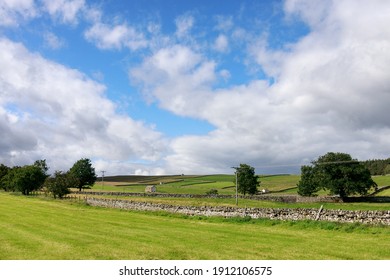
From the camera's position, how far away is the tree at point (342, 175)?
7831 centimetres

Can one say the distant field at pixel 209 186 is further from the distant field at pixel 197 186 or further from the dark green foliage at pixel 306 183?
the dark green foliage at pixel 306 183

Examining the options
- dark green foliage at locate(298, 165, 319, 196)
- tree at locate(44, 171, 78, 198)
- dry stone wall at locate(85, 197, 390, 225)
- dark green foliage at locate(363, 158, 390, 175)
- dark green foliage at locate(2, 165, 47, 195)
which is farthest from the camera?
dark green foliage at locate(363, 158, 390, 175)

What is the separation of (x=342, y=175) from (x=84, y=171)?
277ft

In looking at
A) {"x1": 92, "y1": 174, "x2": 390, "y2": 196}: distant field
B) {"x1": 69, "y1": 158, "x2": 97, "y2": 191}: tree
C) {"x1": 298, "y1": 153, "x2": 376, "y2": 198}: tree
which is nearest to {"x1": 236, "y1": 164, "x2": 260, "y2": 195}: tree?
{"x1": 92, "y1": 174, "x2": 390, "y2": 196}: distant field

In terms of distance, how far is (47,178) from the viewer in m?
96.0

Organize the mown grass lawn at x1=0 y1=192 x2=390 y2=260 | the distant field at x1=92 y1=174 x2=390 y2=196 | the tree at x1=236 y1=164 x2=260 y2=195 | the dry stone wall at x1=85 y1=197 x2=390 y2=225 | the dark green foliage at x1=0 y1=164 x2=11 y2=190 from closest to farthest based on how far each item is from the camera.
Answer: the mown grass lawn at x1=0 y1=192 x2=390 y2=260
the dry stone wall at x1=85 y1=197 x2=390 y2=225
the tree at x1=236 y1=164 x2=260 y2=195
the distant field at x1=92 y1=174 x2=390 y2=196
the dark green foliage at x1=0 y1=164 x2=11 y2=190

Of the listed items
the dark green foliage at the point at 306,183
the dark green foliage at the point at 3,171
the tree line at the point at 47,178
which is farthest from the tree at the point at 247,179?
the dark green foliage at the point at 3,171

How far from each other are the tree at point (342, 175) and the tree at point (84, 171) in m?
78.0

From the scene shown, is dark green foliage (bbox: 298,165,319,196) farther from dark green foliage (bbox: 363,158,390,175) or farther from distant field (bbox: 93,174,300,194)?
dark green foliage (bbox: 363,158,390,175)

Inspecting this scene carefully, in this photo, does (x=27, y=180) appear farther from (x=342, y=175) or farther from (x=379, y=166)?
(x=379, y=166)

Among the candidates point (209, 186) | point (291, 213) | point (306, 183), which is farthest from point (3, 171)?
point (291, 213)

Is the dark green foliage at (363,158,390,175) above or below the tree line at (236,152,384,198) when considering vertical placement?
above

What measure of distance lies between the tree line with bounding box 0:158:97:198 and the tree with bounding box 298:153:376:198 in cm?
5426

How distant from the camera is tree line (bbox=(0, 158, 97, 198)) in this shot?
85375 millimetres
